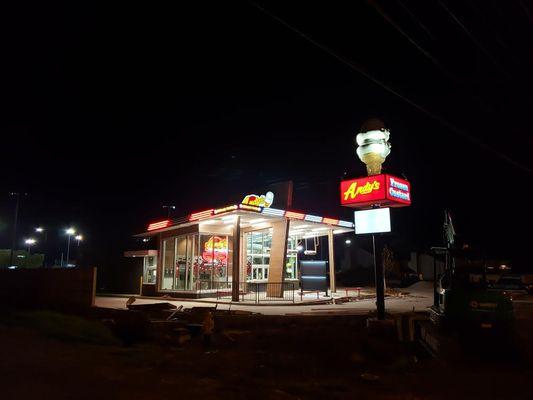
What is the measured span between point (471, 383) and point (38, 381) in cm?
822

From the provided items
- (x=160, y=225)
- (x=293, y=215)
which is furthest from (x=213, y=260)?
(x=293, y=215)

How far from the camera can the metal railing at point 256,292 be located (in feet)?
70.7

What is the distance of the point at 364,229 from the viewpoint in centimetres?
→ 1466

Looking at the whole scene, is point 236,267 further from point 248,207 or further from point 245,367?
point 245,367

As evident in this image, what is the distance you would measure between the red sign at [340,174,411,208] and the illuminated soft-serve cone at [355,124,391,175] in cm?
179

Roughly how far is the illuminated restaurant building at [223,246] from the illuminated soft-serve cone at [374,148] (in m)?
6.18

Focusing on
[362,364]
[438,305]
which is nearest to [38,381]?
[362,364]

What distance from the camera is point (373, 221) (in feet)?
47.8

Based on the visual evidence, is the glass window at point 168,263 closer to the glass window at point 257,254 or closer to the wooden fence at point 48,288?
the glass window at point 257,254

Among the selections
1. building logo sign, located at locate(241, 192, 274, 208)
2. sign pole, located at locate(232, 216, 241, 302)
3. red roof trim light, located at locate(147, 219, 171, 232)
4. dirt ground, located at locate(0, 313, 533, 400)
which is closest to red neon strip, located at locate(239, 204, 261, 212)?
building logo sign, located at locate(241, 192, 274, 208)

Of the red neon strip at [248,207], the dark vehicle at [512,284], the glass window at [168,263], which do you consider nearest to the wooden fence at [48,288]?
the red neon strip at [248,207]

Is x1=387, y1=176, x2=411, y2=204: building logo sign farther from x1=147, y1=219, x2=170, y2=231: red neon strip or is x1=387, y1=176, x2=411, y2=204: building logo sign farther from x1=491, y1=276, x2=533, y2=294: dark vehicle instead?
x1=491, y1=276, x2=533, y2=294: dark vehicle

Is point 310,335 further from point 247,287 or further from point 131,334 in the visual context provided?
point 247,287

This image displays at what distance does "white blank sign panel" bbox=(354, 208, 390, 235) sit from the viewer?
14.4 metres
